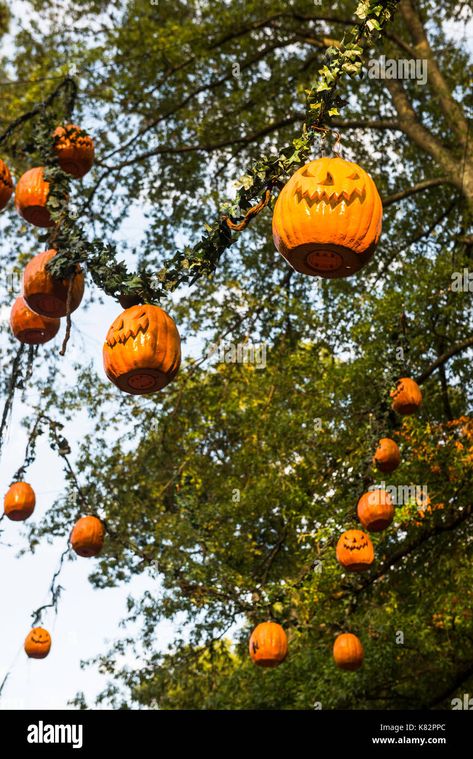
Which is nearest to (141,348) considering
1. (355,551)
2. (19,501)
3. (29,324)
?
(29,324)

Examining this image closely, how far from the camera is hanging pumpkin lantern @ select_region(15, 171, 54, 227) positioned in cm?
489

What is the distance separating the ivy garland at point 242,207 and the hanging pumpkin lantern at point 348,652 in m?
4.83

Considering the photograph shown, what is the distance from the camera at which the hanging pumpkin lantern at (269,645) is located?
7195 millimetres

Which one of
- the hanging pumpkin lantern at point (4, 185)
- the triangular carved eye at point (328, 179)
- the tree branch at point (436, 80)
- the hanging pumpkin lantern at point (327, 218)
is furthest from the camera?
the tree branch at point (436, 80)

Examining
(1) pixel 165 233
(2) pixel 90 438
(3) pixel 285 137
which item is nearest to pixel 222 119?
(3) pixel 285 137

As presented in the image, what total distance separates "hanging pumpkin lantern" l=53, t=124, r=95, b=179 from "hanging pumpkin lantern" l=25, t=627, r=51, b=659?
538 cm

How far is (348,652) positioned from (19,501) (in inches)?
131

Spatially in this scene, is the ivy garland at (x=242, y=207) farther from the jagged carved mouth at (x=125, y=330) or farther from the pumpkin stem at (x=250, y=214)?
the jagged carved mouth at (x=125, y=330)

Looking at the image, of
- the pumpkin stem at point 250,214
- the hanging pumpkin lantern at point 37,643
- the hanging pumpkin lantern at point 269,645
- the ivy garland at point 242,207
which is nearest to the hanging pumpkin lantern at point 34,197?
the ivy garland at point 242,207

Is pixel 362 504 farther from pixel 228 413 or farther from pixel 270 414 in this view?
pixel 228 413

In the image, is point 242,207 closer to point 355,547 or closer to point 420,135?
point 355,547

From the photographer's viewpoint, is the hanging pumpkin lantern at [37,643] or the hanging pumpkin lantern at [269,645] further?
the hanging pumpkin lantern at [37,643]
